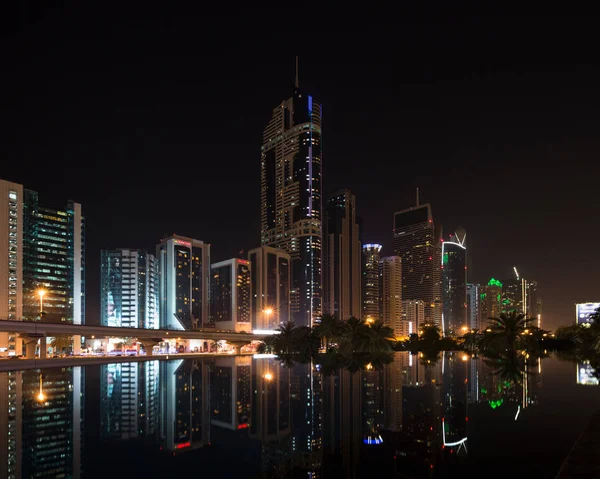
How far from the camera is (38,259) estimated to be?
399 ft

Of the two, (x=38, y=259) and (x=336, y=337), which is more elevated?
(x=38, y=259)

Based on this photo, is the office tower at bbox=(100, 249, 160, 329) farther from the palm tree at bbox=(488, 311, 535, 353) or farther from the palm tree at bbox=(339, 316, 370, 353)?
the palm tree at bbox=(488, 311, 535, 353)

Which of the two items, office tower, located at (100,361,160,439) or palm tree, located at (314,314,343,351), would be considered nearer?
office tower, located at (100,361,160,439)

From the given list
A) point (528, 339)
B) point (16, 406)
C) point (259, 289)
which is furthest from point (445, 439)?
point (259, 289)

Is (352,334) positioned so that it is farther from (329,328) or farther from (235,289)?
(235,289)

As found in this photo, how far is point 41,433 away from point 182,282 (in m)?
166

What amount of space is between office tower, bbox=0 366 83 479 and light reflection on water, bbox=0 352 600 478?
4 cm

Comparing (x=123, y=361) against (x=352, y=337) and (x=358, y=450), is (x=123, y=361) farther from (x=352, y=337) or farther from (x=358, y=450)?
(x=358, y=450)

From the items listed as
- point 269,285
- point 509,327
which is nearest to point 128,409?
point 509,327

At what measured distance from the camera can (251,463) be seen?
1173 centimetres

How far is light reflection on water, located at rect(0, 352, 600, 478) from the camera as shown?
11320 millimetres

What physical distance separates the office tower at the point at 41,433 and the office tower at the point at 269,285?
466ft

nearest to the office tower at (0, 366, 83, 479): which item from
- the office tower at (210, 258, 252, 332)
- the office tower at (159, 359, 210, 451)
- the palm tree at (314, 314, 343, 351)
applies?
the office tower at (159, 359, 210, 451)

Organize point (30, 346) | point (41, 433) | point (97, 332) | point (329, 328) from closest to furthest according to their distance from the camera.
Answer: point (41, 433), point (30, 346), point (329, 328), point (97, 332)
